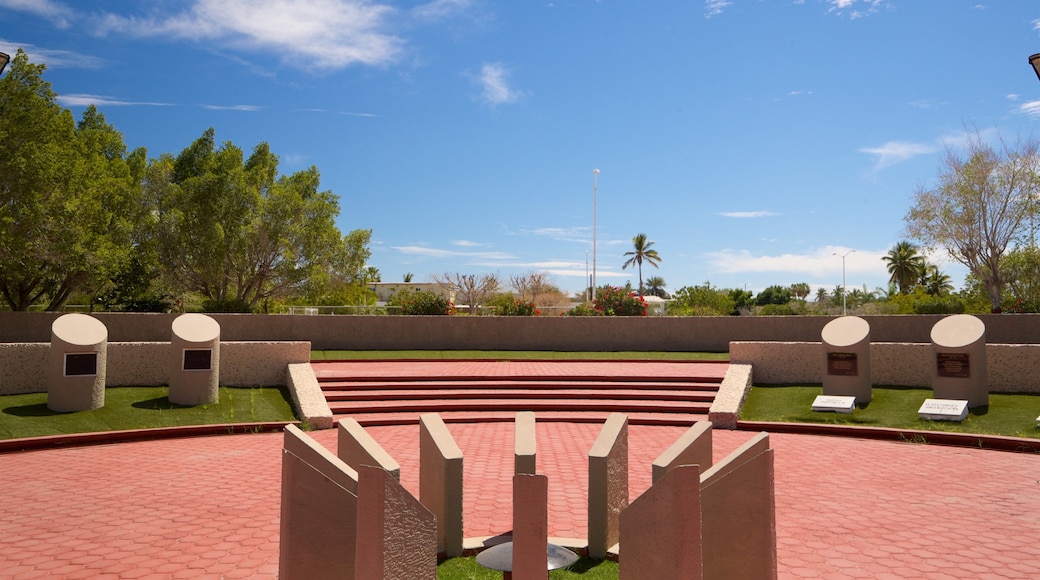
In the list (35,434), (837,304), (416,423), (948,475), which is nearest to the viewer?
(948,475)

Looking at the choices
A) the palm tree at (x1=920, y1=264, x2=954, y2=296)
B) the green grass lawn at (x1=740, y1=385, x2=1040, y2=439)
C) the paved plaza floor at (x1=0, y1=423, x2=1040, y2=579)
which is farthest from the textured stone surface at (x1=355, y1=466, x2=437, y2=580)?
the palm tree at (x1=920, y1=264, x2=954, y2=296)

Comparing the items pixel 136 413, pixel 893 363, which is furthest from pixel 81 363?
pixel 893 363

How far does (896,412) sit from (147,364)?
15.2 m

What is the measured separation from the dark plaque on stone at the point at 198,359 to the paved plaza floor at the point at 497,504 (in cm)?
207

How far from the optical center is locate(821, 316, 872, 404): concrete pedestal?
43.0ft

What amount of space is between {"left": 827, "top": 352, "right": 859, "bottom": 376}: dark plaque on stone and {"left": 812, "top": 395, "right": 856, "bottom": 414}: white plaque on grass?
0.70 metres

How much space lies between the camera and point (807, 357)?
49.6ft

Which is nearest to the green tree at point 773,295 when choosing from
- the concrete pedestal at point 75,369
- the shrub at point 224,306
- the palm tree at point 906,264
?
the palm tree at point 906,264

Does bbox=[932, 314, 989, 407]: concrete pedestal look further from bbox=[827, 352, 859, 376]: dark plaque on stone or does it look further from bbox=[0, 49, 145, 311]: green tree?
bbox=[0, 49, 145, 311]: green tree

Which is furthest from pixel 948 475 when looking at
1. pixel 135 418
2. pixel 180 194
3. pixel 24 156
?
pixel 180 194

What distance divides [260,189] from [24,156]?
52.9 feet

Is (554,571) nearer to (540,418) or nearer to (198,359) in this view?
(540,418)

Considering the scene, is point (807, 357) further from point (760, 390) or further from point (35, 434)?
point (35, 434)

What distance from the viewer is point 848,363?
1324 cm
